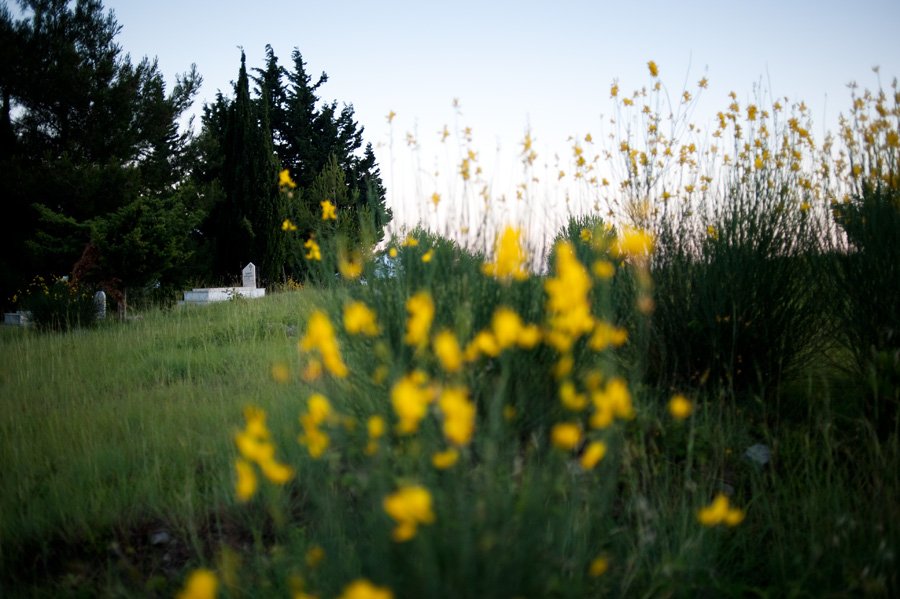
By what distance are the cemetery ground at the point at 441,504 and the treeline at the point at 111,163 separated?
855 cm

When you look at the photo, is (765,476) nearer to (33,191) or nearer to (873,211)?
(873,211)

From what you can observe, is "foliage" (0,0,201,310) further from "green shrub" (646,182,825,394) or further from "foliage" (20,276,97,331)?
"green shrub" (646,182,825,394)

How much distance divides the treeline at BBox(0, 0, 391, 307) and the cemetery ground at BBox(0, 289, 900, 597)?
336 inches

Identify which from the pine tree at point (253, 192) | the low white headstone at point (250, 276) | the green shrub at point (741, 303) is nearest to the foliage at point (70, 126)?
the pine tree at point (253, 192)

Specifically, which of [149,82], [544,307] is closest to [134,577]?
[544,307]

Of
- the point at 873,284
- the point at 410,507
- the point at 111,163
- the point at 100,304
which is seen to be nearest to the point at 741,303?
the point at 873,284

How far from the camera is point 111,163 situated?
14133 mm

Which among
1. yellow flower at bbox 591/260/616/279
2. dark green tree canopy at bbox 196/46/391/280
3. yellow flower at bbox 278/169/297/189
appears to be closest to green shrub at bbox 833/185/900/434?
yellow flower at bbox 591/260/616/279

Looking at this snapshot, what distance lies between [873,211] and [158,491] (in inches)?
138

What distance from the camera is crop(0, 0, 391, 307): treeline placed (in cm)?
1349

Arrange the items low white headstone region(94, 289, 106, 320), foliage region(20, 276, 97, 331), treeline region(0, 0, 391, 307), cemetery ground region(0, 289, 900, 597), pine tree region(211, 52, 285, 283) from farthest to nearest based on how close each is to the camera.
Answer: pine tree region(211, 52, 285, 283) < treeline region(0, 0, 391, 307) < low white headstone region(94, 289, 106, 320) < foliage region(20, 276, 97, 331) < cemetery ground region(0, 289, 900, 597)

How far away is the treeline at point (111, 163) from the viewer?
13.5 m

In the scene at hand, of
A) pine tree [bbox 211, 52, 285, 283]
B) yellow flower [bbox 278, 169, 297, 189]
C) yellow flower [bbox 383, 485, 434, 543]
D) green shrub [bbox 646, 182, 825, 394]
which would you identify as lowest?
yellow flower [bbox 383, 485, 434, 543]

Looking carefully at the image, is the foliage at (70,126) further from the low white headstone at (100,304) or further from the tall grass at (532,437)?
the tall grass at (532,437)
